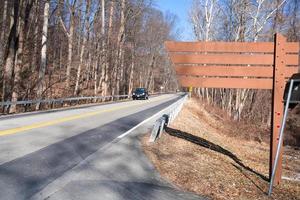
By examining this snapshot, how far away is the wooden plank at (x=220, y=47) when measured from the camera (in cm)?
1212

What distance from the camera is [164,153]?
462 inches

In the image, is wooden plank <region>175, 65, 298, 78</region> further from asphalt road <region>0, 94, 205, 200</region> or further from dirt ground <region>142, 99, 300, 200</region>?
asphalt road <region>0, 94, 205, 200</region>

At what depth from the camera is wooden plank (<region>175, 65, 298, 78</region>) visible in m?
12.1

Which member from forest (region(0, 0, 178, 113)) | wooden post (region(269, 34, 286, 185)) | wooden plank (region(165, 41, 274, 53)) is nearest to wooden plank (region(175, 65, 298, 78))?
wooden plank (region(165, 41, 274, 53))

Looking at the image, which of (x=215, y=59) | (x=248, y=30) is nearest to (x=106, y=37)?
(x=248, y=30)

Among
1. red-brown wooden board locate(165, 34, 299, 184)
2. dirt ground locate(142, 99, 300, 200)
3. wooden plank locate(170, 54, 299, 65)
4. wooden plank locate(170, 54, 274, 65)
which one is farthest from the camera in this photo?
wooden plank locate(170, 54, 274, 65)

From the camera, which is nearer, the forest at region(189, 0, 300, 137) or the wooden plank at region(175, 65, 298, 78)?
the wooden plank at region(175, 65, 298, 78)

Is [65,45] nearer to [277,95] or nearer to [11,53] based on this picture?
[11,53]

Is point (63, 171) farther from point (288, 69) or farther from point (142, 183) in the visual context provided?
point (288, 69)

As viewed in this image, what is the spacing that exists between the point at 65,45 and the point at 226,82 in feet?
188

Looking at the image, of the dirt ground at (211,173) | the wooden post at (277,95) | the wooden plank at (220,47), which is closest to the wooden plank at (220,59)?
the wooden plank at (220,47)

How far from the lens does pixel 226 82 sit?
13.0 metres

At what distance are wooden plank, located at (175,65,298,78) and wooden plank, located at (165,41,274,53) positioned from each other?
21.2 inches

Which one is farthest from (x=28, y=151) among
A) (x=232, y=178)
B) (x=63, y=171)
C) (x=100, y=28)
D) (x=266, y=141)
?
(x=100, y=28)
